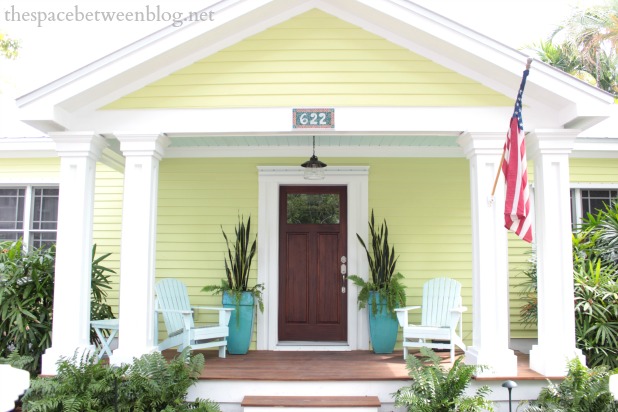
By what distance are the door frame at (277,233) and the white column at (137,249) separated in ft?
6.32

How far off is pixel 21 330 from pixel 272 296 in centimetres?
283

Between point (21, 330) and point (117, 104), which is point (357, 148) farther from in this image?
point (21, 330)

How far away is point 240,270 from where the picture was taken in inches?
257

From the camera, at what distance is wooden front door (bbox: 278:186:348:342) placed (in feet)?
22.7

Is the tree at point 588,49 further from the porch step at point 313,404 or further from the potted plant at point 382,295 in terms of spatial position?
the porch step at point 313,404

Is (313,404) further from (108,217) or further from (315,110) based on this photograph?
(108,217)

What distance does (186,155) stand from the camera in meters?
7.03

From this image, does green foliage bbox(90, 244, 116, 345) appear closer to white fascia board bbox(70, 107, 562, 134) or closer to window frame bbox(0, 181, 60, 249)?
window frame bbox(0, 181, 60, 249)

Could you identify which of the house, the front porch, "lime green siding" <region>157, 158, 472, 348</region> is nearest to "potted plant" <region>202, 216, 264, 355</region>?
"lime green siding" <region>157, 158, 472, 348</region>

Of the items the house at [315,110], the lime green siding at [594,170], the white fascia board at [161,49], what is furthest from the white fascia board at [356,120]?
the lime green siding at [594,170]

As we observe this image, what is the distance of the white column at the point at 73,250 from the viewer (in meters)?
5.01

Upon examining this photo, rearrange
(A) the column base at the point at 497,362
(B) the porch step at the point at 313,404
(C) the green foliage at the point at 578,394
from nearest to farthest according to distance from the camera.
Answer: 1. (C) the green foliage at the point at 578,394
2. (B) the porch step at the point at 313,404
3. (A) the column base at the point at 497,362

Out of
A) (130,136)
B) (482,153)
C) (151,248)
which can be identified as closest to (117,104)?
(130,136)

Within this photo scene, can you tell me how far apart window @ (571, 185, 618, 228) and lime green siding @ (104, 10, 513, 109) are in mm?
2997
